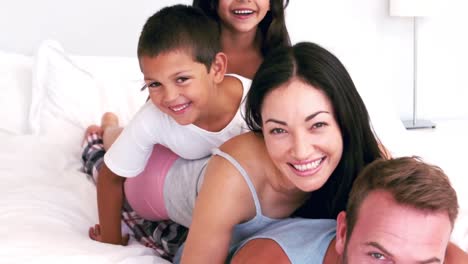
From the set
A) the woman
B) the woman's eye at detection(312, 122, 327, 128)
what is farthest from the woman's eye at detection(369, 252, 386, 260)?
the woman's eye at detection(312, 122, 327, 128)

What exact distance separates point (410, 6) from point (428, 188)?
194cm

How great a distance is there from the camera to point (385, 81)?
3135 mm

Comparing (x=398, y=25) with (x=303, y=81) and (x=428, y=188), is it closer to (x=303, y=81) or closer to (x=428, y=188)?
(x=303, y=81)

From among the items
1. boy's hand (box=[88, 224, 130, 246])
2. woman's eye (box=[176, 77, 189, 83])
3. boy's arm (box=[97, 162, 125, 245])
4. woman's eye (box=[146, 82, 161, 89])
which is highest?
Result: woman's eye (box=[176, 77, 189, 83])

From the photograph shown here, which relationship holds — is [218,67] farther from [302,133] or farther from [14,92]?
[14,92]

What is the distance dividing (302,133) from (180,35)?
420mm

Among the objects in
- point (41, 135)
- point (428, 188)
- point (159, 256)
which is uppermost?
point (428, 188)

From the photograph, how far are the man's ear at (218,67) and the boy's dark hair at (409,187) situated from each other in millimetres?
558

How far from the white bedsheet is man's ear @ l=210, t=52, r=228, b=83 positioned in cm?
43

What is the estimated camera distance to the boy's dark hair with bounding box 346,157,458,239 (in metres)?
1.06

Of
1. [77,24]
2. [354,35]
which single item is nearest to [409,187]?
[77,24]

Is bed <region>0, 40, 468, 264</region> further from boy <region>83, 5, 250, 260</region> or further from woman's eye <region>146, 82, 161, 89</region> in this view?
woman's eye <region>146, 82, 161, 89</region>

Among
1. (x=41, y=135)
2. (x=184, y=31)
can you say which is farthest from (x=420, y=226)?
(x=41, y=135)

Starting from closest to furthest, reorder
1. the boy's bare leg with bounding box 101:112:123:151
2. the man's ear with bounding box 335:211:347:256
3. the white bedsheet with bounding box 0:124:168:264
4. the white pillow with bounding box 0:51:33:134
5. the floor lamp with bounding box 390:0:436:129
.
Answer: the man's ear with bounding box 335:211:347:256 → the white bedsheet with bounding box 0:124:168:264 → the boy's bare leg with bounding box 101:112:123:151 → the white pillow with bounding box 0:51:33:134 → the floor lamp with bounding box 390:0:436:129
